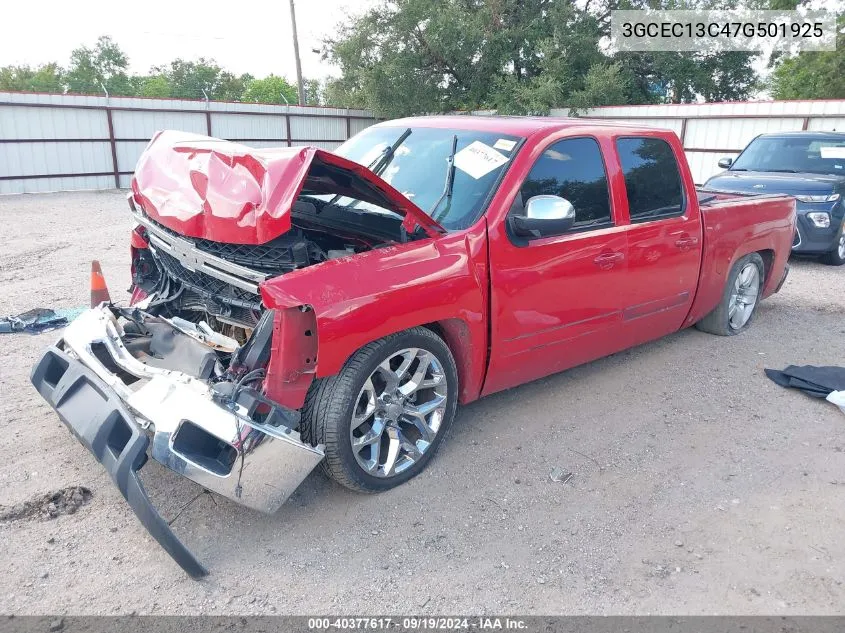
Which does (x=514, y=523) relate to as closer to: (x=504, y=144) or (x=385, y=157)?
(x=504, y=144)

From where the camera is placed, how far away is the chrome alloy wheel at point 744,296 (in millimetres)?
5844

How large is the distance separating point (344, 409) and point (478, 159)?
1.71 meters

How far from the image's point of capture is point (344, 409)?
2947 millimetres

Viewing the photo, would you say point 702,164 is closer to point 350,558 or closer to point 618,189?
point 618,189

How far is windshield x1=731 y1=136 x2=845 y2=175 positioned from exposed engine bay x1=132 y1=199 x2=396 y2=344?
8252 mm

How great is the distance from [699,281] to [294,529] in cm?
363

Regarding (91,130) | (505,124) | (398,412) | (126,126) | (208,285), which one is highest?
(126,126)

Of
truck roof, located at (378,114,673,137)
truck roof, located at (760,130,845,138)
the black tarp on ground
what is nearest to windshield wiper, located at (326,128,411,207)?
truck roof, located at (378,114,673,137)

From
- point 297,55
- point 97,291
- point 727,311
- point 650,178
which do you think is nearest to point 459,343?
point 650,178

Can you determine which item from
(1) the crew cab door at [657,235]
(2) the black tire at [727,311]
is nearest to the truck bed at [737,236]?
(2) the black tire at [727,311]

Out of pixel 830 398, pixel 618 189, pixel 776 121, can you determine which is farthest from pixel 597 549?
pixel 776 121


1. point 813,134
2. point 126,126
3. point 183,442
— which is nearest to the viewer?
point 183,442

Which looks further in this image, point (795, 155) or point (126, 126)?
point (126, 126)

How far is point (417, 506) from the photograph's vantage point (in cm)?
321
